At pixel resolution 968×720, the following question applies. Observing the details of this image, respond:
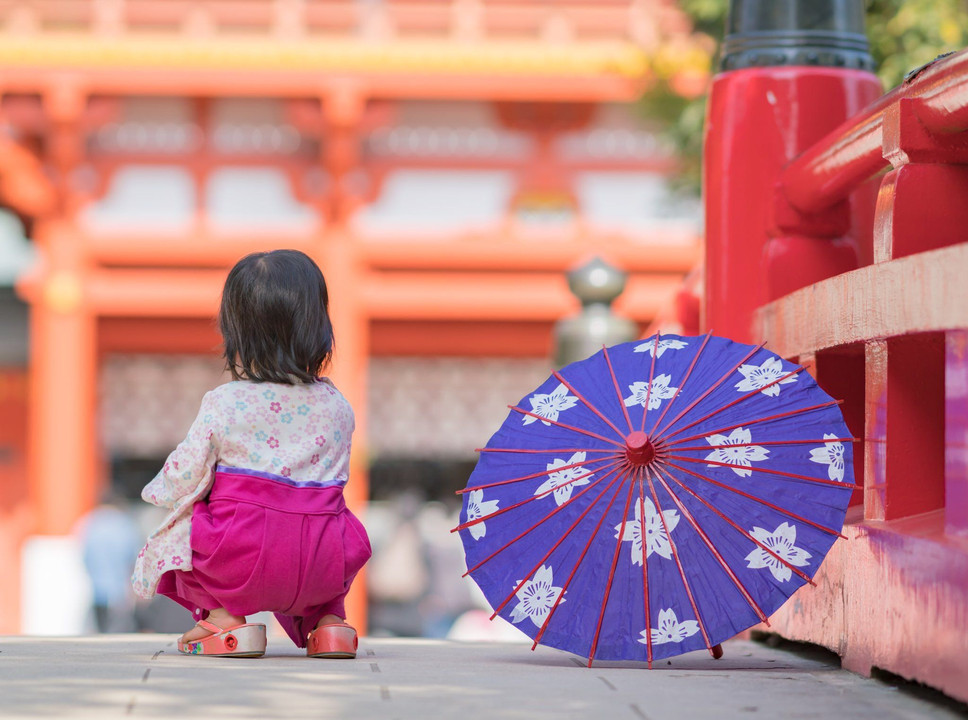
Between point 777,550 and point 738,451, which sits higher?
point 738,451

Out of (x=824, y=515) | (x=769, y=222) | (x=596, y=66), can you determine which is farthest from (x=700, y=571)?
(x=596, y=66)

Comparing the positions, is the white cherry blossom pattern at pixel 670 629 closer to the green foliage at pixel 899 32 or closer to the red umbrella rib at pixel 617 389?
the red umbrella rib at pixel 617 389

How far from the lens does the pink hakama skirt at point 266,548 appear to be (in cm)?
321

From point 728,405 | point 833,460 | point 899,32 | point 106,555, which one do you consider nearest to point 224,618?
point 728,405

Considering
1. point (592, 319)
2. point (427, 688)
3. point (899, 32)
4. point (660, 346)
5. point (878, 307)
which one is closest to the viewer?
point (427, 688)

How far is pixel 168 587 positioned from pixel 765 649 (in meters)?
1.50

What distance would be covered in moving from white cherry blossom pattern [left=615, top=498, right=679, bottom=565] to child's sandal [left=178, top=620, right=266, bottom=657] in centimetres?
82

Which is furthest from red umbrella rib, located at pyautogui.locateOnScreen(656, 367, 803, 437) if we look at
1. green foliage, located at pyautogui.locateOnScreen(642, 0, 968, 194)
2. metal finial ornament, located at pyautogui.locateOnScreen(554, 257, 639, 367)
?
green foliage, located at pyautogui.locateOnScreen(642, 0, 968, 194)

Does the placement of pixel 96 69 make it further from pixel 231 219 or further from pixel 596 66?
pixel 596 66

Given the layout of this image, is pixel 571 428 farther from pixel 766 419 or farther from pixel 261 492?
pixel 261 492

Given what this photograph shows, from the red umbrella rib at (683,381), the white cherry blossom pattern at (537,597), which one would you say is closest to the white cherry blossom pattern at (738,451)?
the red umbrella rib at (683,381)

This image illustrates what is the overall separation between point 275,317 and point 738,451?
102cm

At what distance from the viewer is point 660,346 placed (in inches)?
128

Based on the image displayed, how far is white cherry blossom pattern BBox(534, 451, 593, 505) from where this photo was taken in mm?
3098
